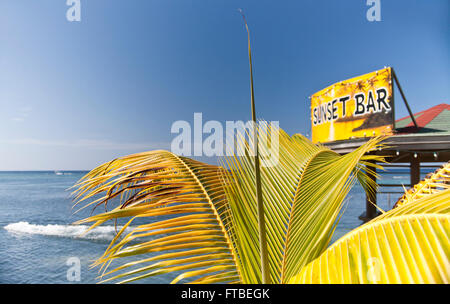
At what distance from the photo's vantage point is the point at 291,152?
7.43ft

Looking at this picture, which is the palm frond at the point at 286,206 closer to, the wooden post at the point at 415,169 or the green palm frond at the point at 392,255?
the green palm frond at the point at 392,255

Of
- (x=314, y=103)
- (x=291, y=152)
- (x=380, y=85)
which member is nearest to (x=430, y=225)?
(x=291, y=152)

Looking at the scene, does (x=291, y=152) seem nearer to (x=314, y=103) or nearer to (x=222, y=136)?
(x=222, y=136)

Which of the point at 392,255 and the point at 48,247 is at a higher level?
the point at 392,255

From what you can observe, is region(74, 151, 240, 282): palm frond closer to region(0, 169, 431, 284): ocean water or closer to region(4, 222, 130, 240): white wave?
region(0, 169, 431, 284): ocean water

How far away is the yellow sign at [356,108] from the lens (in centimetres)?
838

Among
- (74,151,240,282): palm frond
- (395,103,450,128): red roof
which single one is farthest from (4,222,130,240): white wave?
(395,103,450,128): red roof

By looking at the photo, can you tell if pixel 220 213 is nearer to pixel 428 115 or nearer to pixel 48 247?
pixel 428 115

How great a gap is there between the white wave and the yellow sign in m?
14.4

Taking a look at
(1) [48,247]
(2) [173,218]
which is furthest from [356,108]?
(1) [48,247]

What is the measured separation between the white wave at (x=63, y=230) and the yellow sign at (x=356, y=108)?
14.4 m

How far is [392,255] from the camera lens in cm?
73

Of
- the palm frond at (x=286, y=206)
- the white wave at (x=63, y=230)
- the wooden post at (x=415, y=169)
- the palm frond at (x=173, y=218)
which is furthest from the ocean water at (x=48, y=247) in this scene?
the palm frond at (x=173, y=218)

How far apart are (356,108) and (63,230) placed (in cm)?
2114
